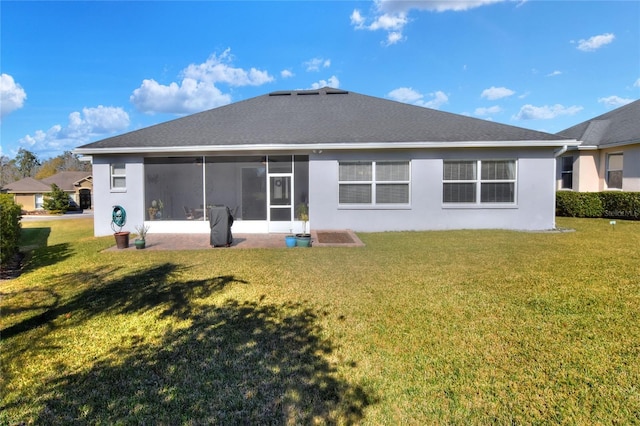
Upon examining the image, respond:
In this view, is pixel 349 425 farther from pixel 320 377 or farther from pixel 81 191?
pixel 81 191

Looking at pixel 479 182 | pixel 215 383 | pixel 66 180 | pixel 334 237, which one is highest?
pixel 66 180

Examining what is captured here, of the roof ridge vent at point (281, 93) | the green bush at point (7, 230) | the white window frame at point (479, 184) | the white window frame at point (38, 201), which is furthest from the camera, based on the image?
the white window frame at point (38, 201)

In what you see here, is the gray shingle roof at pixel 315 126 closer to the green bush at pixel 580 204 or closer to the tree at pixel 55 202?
the green bush at pixel 580 204

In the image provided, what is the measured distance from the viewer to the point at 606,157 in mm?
16875

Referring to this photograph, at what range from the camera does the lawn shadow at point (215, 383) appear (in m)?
2.62

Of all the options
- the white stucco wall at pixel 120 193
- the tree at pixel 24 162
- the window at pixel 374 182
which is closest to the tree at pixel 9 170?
the tree at pixel 24 162

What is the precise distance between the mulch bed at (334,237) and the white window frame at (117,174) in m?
7.56

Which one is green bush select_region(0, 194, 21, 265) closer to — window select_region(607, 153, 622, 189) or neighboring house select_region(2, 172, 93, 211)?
window select_region(607, 153, 622, 189)

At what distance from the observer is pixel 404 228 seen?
→ 12.5 m

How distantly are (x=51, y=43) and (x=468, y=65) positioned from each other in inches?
702

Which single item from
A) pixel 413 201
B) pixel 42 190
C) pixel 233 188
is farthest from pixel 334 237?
pixel 42 190

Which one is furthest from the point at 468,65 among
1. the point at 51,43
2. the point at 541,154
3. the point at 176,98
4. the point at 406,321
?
the point at 176,98

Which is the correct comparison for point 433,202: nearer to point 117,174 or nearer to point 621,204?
point 621,204

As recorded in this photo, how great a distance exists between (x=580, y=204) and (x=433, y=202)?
830 centimetres
